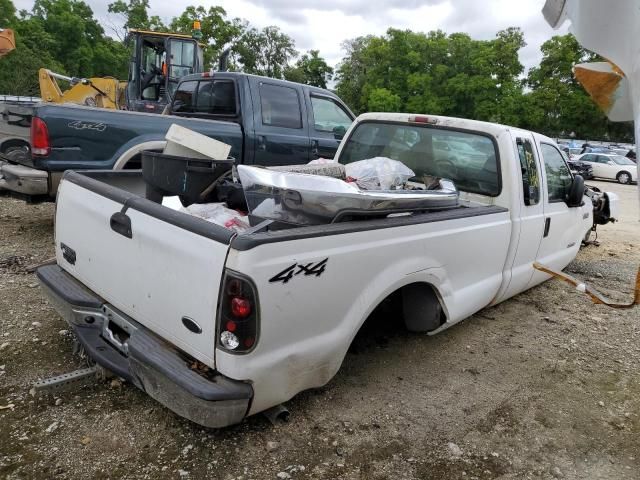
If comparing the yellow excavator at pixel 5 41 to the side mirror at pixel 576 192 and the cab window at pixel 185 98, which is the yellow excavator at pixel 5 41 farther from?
the side mirror at pixel 576 192

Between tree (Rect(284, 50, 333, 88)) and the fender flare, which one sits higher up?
tree (Rect(284, 50, 333, 88))

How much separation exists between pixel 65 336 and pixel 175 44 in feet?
38.4

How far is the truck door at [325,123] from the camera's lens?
7.10 m

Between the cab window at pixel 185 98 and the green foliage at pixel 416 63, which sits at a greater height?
the green foliage at pixel 416 63

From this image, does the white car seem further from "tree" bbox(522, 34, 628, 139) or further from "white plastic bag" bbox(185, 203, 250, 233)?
"white plastic bag" bbox(185, 203, 250, 233)

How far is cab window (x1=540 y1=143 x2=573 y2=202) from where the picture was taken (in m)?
4.54

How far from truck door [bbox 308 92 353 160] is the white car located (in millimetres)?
20428

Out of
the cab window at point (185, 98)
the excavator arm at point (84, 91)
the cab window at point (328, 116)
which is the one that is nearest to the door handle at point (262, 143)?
the cab window at point (328, 116)

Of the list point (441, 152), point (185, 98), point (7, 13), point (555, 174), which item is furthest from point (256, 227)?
point (7, 13)

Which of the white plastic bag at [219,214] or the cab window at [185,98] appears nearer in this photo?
the white plastic bag at [219,214]

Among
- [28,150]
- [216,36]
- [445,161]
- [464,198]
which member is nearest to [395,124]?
[445,161]

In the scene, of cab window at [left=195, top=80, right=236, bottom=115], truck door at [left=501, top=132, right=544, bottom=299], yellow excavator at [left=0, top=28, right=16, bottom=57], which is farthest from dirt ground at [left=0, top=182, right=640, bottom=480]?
yellow excavator at [left=0, top=28, right=16, bottom=57]

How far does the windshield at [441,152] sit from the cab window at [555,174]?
801 mm

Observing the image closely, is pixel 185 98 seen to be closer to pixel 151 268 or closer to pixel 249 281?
pixel 151 268
